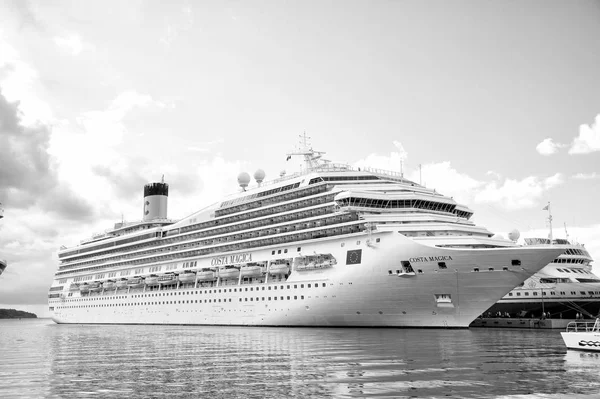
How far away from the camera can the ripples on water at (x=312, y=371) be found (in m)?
13.7

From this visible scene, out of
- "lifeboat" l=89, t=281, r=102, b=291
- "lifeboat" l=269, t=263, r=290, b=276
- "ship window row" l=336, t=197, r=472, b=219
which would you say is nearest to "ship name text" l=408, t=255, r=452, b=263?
"ship window row" l=336, t=197, r=472, b=219

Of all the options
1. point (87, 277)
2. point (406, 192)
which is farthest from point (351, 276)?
point (87, 277)

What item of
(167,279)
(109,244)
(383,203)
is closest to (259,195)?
(383,203)

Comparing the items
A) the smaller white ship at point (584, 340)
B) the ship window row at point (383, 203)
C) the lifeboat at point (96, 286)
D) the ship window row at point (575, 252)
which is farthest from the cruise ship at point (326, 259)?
the ship window row at point (575, 252)

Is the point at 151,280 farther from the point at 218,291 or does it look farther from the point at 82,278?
the point at 82,278

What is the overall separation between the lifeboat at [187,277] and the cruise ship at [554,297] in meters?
30.8

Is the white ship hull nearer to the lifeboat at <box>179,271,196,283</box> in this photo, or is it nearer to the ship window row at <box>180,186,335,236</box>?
the ship window row at <box>180,186,335,236</box>

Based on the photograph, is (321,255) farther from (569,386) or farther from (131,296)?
A: (131,296)

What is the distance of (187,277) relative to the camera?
56062mm

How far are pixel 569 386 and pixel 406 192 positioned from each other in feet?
95.4

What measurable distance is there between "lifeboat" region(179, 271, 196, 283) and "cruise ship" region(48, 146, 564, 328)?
0.13 m

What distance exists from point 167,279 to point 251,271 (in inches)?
645

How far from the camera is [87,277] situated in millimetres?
78250

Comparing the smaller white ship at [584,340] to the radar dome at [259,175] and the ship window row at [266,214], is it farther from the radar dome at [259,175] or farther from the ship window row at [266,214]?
the radar dome at [259,175]
